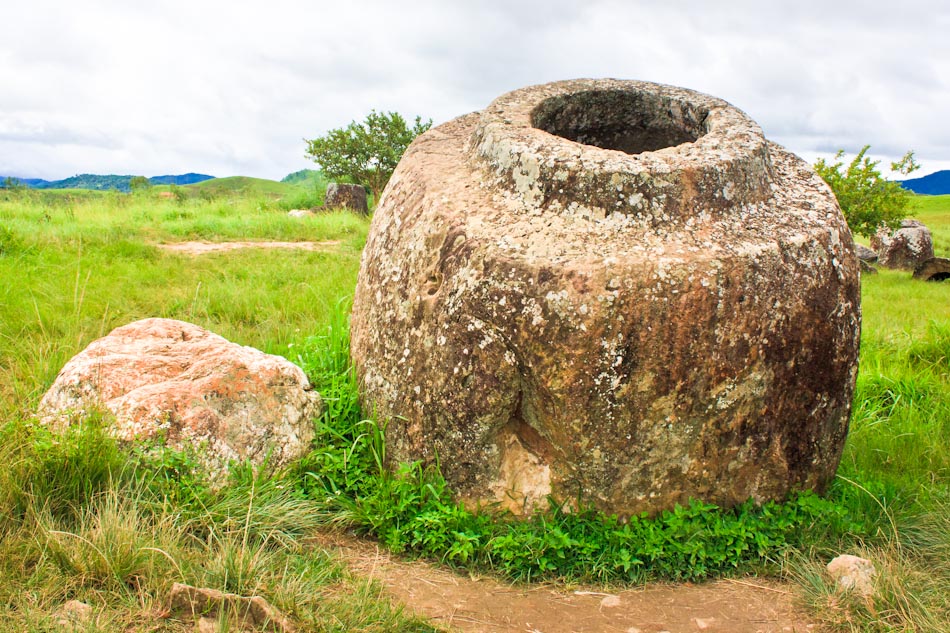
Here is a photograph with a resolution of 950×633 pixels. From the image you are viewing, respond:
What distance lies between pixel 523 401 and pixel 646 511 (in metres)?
0.80

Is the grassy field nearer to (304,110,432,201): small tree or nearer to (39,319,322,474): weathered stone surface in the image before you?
(39,319,322,474): weathered stone surface

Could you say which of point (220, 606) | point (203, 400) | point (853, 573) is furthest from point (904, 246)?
point (220, 606)

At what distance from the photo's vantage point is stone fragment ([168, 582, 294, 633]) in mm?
2658

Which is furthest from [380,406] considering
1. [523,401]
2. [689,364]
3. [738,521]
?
[738,521]

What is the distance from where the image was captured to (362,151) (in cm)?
2255

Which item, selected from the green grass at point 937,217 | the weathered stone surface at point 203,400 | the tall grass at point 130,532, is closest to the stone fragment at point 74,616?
the tall grass at point 130,532

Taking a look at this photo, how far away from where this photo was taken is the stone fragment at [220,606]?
8.72 feet

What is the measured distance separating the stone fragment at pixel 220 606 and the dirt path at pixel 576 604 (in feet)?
2.15

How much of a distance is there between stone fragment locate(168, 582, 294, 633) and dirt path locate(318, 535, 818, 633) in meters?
0.65

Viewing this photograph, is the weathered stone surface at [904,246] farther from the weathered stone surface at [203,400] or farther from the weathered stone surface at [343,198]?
the weathered stone surface at [203,400]

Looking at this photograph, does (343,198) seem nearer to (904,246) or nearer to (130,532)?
(904,246)

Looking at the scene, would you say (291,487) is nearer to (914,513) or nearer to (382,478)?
(382,478)

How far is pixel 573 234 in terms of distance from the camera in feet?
11.5

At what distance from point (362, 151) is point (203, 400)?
1963cm
